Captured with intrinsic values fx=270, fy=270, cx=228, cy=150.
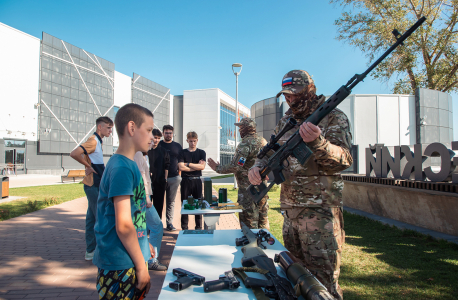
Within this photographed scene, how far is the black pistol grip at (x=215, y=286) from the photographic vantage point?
1493mm

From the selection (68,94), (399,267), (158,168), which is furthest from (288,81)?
(68,94)

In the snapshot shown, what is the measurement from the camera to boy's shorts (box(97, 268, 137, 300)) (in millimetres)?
1592

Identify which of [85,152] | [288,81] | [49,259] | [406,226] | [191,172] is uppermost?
[288,81]

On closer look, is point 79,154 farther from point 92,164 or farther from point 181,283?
point 181,283

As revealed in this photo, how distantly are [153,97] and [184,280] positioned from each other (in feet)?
138

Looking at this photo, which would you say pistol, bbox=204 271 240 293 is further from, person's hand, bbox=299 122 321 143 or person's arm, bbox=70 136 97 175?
person's arm, bbox=70 136 97 175

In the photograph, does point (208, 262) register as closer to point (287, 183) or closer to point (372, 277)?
point (287, 183)

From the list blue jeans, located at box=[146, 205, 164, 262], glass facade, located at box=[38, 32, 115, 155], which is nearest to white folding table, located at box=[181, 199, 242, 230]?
blue jeans, located at box=[146, 205, 164, 262]

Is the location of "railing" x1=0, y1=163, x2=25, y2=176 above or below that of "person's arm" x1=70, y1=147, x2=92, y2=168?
below

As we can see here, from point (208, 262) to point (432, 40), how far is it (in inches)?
783

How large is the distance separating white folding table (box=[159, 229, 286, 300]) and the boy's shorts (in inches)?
8.5

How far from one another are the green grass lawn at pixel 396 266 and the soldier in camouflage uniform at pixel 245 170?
1.37 meters

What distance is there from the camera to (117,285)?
5.24 feet

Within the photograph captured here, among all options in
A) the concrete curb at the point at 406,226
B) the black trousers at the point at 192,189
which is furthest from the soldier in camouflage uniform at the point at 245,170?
the concrete curb at the point at 406,226
